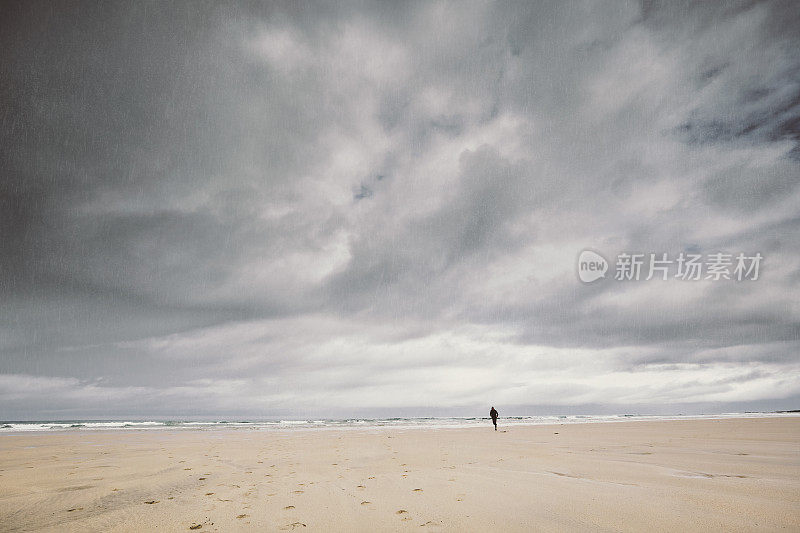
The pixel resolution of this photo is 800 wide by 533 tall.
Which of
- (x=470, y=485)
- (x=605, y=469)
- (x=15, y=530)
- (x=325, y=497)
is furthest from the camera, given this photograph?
(x=605, y=469)

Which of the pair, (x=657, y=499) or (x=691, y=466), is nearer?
(x=657, y=499)

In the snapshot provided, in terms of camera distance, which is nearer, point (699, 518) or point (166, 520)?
point (699, 518)

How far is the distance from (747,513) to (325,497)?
7030 millimetres

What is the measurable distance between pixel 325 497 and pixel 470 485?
10.3ft

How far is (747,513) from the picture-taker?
574 cm

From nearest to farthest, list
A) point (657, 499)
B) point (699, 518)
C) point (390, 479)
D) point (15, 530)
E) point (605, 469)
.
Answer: point (699, 518) → point (15, 530) → point (657, 499) → point (390, 479) → point (605, 469)

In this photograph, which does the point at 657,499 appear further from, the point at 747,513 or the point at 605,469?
the point at 605,469

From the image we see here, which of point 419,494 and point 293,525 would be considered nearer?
point 293,525

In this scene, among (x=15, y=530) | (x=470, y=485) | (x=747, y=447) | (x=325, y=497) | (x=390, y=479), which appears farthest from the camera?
(x=747, y=447)

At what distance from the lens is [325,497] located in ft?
25.1

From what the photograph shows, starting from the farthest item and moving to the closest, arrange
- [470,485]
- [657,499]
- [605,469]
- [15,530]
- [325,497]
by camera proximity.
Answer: [605,469], [470,485], [325,497], [657,499], [15,530]

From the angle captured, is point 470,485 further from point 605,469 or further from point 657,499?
point 605,469

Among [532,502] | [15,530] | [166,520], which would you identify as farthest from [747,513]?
[15,530]

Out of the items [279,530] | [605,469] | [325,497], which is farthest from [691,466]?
[279,530]
